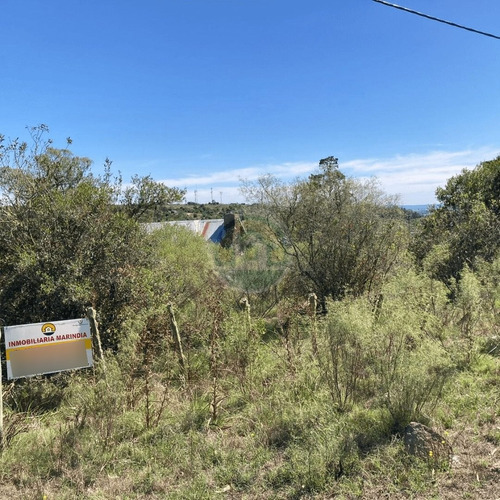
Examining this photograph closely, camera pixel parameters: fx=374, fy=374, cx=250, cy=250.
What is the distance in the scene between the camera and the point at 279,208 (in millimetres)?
10086

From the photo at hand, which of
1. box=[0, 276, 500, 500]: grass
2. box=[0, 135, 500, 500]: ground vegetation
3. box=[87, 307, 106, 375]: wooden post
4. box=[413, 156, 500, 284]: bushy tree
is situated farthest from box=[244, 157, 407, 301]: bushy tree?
box=[87, 307, 106, 375]: wooden post

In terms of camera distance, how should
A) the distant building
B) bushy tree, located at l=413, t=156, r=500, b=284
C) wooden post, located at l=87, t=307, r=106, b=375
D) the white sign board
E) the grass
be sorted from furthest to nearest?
1. the distant building
2. bushy tree, located at l=413, t=156, r=500, b=284
3. wooden post, located at l=87, t=307, r=106, b=375
4. the white sign board
5. the grass

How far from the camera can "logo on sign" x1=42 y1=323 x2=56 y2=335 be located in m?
4.14

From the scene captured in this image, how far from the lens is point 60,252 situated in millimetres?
5191

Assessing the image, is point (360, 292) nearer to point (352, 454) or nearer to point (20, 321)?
point (352, 454)

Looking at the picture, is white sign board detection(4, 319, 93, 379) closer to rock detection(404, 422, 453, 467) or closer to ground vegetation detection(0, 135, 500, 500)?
ground vegetation detection(0, 135, 500, 500)

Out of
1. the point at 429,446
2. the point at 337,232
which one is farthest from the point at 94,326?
the point at 337,232

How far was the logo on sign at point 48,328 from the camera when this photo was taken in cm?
414

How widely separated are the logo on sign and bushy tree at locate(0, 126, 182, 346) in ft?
2.88

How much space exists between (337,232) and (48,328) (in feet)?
22.1

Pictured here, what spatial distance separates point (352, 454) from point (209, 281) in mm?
6597

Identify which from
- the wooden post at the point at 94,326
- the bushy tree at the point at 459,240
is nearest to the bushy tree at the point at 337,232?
the bushy tree at the point at 459,240

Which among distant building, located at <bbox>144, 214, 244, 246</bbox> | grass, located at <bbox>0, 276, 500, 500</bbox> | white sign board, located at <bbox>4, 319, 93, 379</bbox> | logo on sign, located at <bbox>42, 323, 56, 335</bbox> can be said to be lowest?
grass, located at <bbox>0, 276, 500, 500</bbox>

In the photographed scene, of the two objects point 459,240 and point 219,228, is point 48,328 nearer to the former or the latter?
point 459,240
